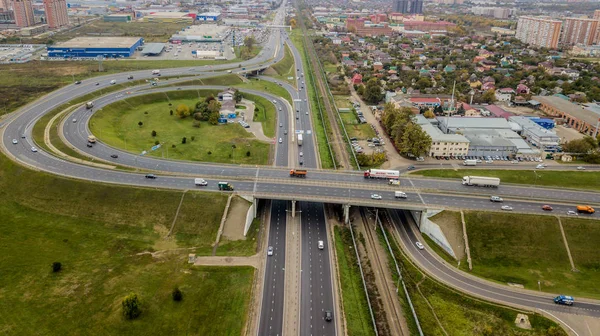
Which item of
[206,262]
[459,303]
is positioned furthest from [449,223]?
[206,262]

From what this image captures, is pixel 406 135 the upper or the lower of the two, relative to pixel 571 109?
upper

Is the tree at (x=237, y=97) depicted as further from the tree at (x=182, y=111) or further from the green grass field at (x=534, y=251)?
the green grass field at (x=534, y=251)

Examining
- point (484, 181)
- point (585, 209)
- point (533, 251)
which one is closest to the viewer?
point (533, 251)

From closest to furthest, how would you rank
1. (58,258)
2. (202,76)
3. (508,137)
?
(58,258) → (508,137) → (202,76)

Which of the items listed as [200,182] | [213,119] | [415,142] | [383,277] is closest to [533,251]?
[383,277]

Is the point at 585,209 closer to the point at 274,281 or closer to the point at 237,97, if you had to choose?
the point at 274,281

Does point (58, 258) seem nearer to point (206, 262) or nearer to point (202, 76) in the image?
point (206, 262)
